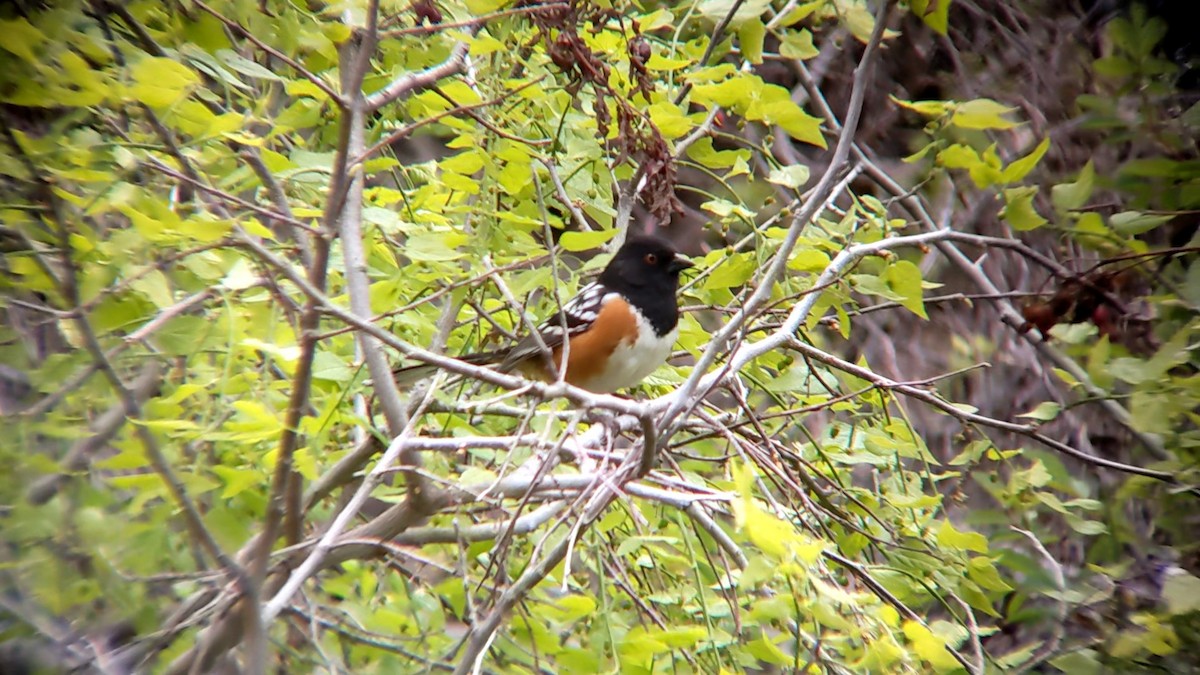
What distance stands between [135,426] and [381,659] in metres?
0.89

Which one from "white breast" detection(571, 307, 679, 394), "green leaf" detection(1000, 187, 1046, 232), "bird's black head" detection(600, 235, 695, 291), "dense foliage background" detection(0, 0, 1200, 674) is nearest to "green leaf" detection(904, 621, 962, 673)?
"dense foliage background" detection(0, 0, 1200, 674)

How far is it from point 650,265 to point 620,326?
0.69 feet

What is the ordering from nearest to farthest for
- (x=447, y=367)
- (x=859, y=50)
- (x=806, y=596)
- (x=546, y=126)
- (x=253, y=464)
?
(x=806, y=596), (x=447, y=367), (x=253, y=464), (x=546, y=126), (x=859, y=50)

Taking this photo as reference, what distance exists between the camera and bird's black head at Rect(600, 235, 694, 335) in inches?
108

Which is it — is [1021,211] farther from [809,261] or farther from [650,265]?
[650,265]

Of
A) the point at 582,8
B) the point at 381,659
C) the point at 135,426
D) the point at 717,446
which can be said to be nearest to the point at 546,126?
the point at 582,8

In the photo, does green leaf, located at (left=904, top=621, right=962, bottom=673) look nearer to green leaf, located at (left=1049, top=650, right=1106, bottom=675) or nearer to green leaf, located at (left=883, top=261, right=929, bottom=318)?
green leaf, located at (left=883, top=261, right=929, bottom=318)

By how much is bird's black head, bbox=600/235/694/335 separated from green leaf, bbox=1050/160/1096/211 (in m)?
1.12

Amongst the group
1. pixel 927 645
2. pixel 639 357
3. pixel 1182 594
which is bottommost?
pixel 639 357

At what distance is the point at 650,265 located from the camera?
9.37 ft

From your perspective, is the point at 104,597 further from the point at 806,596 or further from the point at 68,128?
the point at 806,596

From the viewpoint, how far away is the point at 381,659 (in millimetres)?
2273

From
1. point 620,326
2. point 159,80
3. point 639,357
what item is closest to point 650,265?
point 620,326

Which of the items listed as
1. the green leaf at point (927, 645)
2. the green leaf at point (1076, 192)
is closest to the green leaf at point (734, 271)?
the green leaf at point (1076, 192)
